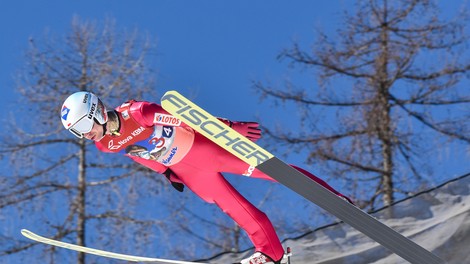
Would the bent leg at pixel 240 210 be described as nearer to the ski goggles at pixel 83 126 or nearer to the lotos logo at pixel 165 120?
the lotos logo at pixel 165 120

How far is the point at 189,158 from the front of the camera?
592 cm

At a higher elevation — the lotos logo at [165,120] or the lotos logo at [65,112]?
the lotos logo at [65,112]

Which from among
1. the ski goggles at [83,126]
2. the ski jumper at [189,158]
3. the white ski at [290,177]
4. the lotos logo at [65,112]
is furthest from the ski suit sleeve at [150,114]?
the lotos logo at [65,112]

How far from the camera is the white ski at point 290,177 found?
5.43 m

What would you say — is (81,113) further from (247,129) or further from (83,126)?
(247,129)

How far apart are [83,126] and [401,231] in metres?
2.42

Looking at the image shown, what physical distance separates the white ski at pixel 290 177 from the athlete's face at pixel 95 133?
1.26 ft

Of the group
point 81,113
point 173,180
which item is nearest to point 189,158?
point 173,180

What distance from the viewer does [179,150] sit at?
5902mm

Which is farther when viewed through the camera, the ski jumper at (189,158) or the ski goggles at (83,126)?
the ski jumper at (189,158)

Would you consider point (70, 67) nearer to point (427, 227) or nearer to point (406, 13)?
point (406, 13)

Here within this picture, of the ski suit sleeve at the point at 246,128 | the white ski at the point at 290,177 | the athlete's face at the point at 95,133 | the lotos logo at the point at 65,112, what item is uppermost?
the lotos logo at the point at 65,112

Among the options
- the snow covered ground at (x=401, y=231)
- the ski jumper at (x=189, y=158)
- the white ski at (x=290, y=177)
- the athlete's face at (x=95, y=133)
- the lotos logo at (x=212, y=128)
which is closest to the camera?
the white ski at (x=290, y=177)

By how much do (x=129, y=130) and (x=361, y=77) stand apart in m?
5.66
